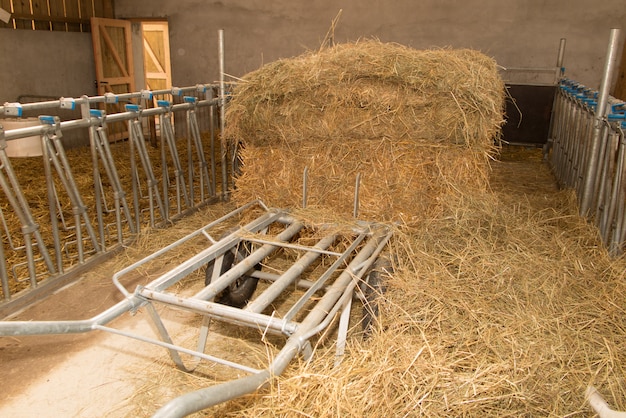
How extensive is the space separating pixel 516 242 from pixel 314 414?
197 cm

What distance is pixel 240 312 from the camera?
6.77ft

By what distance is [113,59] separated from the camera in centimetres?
920

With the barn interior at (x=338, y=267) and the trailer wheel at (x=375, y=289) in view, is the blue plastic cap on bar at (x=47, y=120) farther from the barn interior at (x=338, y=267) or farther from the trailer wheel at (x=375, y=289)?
the trailer wheel at (x=375, y=289)

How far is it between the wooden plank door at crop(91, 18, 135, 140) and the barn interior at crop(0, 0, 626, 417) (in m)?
3.79

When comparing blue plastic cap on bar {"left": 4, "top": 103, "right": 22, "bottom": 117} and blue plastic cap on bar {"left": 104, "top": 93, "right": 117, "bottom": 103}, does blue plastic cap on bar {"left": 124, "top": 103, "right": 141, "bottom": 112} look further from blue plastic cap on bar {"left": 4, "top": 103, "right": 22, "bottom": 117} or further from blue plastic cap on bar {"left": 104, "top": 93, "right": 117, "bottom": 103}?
blue plastic cap on bar {"left": 4, "top": 103, "right": 22, "bottom": 117}

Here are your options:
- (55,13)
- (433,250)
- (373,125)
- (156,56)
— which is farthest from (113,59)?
(433,250)

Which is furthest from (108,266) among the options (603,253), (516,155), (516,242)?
(516,155)

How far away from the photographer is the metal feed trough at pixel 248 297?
160 cm

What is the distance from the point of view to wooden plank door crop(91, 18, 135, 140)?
8751 mm

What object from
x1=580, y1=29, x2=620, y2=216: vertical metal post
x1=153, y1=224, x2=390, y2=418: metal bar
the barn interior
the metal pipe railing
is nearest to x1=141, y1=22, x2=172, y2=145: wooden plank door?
the metal pipe railing

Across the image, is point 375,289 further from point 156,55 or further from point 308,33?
point 156,55

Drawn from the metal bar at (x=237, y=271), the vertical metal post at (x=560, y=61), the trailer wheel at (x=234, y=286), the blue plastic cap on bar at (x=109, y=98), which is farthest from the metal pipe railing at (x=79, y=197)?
the vertical metal post at (x=560, y=61)

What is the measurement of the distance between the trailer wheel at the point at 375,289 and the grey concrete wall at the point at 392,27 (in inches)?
198

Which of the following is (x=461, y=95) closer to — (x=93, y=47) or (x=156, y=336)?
(x=156, y=336)
